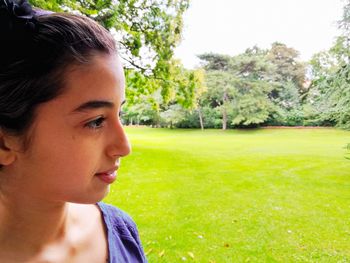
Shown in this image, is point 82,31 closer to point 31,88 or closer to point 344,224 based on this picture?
point 31,88

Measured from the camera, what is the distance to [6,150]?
734 millimetres

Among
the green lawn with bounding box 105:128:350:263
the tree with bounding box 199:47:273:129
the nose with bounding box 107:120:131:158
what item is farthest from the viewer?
the tree with bounding box 199:47:273:129

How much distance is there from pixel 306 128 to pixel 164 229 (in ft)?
69.3

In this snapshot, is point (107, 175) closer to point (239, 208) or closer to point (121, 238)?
point (121, 238)

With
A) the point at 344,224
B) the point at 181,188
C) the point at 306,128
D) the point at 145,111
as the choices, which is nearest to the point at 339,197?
the point at 344,224

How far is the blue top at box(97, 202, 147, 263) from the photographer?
95 centimetres

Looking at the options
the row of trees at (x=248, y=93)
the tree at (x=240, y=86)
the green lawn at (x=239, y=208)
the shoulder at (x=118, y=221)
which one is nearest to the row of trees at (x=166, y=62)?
the shoulder at (x=118, y=221)

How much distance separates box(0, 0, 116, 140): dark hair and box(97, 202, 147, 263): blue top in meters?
0.44

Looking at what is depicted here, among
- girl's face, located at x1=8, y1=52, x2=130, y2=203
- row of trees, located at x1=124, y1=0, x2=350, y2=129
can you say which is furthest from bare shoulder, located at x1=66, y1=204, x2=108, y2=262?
row of trees, located at x1=124, y1=0, x2=350, y2=129

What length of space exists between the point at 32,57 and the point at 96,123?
0.20 metres

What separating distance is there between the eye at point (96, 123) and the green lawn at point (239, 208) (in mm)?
2941

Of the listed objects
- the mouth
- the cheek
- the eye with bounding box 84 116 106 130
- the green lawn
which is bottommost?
the green lawn

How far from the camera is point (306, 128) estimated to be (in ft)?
75.0

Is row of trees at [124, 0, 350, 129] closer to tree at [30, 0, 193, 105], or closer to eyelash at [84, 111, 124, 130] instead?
tree at [30, 0, 193, 105]
